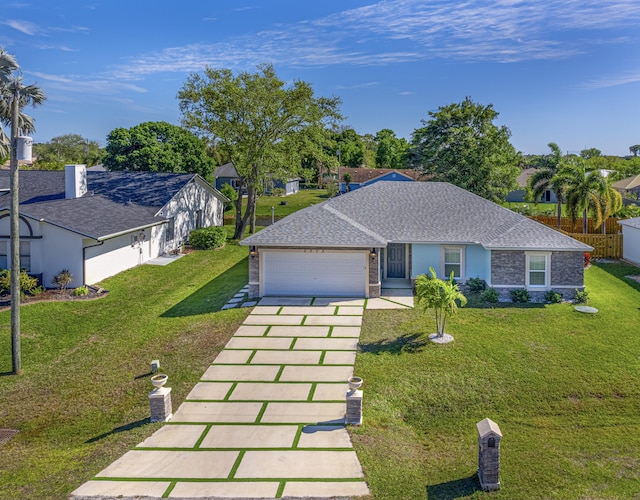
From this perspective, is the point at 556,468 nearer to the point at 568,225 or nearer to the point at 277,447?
the point at 277,447

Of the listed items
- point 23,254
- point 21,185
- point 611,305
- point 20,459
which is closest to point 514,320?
point 611,305

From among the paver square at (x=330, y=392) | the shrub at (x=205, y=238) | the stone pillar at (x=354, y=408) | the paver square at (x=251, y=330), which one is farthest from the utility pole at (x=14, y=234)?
the shrub at (x=205, y=238)

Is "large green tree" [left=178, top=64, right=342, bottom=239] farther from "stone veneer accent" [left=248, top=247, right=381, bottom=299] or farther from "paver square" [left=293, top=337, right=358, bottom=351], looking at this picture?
"paver square" [left=293, top=337, right=358, bottom=351]

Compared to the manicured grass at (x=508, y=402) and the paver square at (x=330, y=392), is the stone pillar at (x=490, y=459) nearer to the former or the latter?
the manicured grass at (x=508, y=402)

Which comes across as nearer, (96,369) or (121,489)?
(121,489)

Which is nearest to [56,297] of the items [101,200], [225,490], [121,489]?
[101,200]

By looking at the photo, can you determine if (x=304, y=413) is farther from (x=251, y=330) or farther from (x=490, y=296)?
(x=490, y=296)
